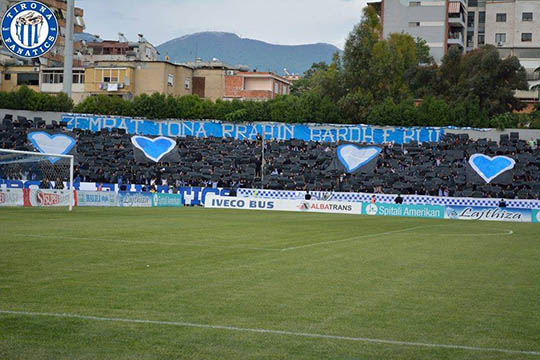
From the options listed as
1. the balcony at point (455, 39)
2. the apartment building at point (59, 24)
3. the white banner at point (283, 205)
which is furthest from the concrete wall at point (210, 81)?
the white banner at point (283, 205)

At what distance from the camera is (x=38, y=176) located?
46656 mm

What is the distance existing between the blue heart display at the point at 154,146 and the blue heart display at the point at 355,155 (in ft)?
44.0

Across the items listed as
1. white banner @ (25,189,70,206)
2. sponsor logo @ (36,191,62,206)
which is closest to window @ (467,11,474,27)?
white banner @ (25,189,70,206)

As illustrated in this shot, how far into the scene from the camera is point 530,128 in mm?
64125

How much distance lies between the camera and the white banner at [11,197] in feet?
121

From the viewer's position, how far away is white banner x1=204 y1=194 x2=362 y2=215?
4912 cm

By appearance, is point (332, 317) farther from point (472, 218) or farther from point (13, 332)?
point (472, 218)

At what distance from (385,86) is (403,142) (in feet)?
69.9

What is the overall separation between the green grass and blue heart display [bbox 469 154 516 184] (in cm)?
3137

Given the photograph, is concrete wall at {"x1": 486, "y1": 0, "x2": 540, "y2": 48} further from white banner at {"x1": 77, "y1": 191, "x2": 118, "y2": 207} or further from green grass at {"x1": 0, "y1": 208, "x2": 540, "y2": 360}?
green grass at {"x1": 0, "y1": 208, "x2": 540, "y2": 360}

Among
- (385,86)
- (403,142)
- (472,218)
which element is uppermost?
(385,86)

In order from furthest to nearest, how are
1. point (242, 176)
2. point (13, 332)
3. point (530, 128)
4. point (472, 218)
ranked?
point (530, 128) → point (242, 176) → point (472, 218) → point (13, 332)

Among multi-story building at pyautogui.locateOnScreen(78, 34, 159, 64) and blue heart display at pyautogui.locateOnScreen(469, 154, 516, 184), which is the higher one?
multi-story building at pyautogui.locateOnScreen(78, 34, 159, 64)

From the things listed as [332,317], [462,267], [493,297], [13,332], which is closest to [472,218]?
[462,267]
